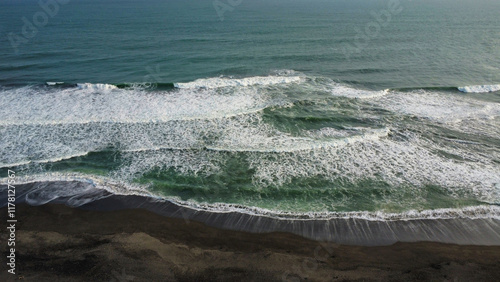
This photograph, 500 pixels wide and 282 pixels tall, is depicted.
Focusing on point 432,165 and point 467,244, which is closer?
point 467,244

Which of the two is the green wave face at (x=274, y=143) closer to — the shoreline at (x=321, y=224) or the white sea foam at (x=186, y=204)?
the white sea foam at (x=186, y=204)

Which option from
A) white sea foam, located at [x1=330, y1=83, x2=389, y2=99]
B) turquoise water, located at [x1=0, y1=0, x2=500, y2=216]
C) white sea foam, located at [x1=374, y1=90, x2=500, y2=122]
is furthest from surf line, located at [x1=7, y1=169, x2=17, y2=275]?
white sea foam, located at [x1=374, y1=90, x2=500, y2=122]

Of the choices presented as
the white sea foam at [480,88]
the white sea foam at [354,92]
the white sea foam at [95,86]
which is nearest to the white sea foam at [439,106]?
the white sea foam at [354,92]

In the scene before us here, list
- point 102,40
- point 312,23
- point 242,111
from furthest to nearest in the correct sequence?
point 312,23
point 102,40
point 242,111

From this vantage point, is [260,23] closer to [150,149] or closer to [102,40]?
[102,40]

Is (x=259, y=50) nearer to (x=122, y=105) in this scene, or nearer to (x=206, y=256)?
(x=122, y=105)

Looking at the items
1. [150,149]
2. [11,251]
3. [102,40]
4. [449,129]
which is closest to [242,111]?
[150,149]

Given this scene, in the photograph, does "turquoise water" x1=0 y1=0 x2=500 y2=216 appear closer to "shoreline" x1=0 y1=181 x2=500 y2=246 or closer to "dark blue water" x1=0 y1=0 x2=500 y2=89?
"dark blue water" x1=0 y1=0 x2=500 y2=89

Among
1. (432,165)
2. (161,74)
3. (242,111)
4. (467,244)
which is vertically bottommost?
(467,244)
